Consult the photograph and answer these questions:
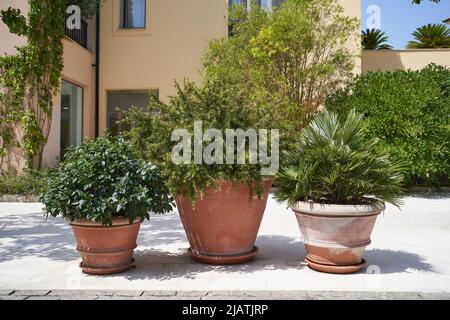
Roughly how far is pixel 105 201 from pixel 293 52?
26.8 ft

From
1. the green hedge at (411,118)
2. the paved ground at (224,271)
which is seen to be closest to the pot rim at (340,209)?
the paved ground at (224,271)

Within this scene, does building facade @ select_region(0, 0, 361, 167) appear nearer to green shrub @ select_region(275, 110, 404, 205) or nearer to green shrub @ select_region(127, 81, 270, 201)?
green shrub @ select_region(127, 81, 270, 201)

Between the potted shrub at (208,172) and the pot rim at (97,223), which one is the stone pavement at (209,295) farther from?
the potted shrub at (208,172)

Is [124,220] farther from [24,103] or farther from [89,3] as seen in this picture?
[89,3]

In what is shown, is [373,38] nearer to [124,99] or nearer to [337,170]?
[124,99]

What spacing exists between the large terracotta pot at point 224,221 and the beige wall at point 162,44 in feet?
29.7

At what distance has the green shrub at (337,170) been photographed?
178 inches

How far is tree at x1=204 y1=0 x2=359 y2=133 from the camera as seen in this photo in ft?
35.6

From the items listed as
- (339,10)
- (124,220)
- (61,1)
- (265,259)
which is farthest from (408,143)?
(61,1)

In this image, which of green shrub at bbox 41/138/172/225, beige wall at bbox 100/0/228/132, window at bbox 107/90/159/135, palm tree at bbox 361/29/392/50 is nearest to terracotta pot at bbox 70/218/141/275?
green shrub at bbox 41/138/172/225

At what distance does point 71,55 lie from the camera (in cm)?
1205

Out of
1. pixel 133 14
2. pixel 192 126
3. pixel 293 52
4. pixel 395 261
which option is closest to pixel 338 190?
pixel 395 261

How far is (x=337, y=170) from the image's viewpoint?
448 centimetres

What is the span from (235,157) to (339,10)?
28.7 feet
